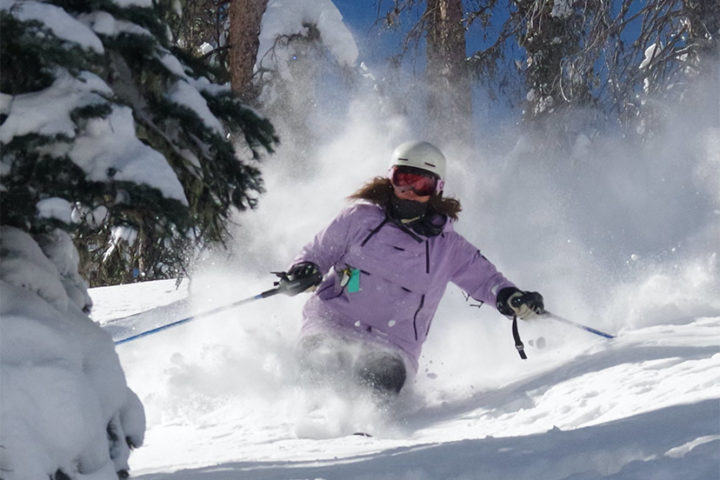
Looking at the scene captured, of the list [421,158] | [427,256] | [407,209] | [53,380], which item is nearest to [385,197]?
[407,209]

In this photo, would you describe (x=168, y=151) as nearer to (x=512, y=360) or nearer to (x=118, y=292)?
(x=512, y=360)

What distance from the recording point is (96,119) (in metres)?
2.38

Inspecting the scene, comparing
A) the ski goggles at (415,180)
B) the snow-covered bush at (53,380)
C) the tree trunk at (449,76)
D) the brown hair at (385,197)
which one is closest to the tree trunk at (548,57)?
the tree trunk at (449,76)

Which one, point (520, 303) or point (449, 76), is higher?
point (449, 76)

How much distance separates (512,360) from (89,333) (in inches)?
158

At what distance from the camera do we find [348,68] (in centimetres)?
1200

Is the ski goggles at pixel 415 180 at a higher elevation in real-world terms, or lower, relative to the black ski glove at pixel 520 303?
higher

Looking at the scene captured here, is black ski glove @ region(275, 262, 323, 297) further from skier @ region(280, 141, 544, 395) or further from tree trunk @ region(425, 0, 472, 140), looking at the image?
tree trunk @ region(425, 0, 472, 140)

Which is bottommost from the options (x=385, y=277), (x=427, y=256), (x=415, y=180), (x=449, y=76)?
(x=385, y=277)

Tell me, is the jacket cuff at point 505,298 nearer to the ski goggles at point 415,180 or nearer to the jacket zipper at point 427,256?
the jacket zipper at point 427,256

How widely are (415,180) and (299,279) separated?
3.33ft

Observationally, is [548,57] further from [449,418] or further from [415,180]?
[449,418]

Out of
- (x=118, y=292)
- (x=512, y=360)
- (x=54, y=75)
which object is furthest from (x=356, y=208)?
(x=118, y=292)

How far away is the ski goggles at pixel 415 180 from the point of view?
5.41m
